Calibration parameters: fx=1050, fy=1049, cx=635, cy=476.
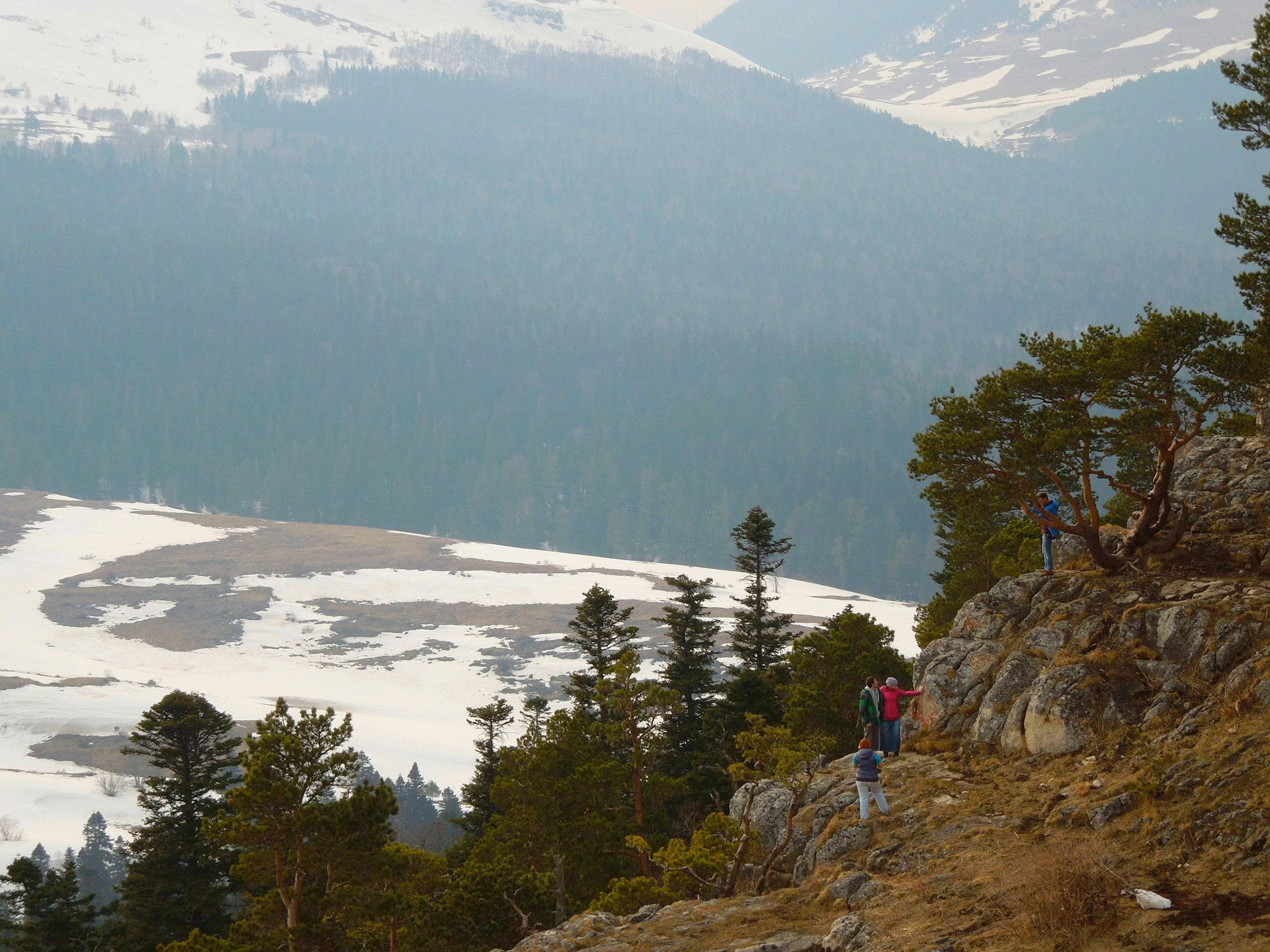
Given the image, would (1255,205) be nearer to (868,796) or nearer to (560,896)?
(868,796)

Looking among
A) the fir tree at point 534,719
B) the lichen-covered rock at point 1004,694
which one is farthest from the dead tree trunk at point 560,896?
the lichen-covered rock at point 1004,694

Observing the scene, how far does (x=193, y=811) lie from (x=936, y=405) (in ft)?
100

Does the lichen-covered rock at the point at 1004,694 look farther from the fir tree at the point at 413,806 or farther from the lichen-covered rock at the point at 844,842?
the fir tree at the point at 413,806

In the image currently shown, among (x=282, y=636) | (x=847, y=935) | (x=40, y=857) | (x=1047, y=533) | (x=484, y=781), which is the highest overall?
(x=282, y=636)

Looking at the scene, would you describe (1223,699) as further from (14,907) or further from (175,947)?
(14,907)

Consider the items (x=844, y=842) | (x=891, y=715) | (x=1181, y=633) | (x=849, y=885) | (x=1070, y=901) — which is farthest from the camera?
(x=891, y=715)

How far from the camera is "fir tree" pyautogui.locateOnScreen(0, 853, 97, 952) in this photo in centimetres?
3703

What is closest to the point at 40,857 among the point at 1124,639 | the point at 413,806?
the point at 413,806

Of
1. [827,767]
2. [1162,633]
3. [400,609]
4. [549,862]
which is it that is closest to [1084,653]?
[1162,633]

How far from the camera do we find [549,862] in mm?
35844

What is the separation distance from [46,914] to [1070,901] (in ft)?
122

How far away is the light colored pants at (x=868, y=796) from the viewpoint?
2141 cm

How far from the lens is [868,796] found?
21875 mm

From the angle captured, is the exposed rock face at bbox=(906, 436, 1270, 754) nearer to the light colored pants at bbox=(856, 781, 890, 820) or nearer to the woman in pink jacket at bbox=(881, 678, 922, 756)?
the woman in pink jacket at bbox=(881, 678, 922, 756)
